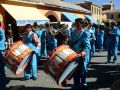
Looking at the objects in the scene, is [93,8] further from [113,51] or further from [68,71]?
[68,71]

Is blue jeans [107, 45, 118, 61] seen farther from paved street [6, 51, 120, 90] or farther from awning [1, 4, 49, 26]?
awning [1, 4, 49, 26]

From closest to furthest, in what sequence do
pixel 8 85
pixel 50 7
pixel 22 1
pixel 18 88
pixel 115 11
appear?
1. pixel 18 88
2. pixel 8 85
3. pixel 22 1
4. pixel 50 7
5. pixel 115 11

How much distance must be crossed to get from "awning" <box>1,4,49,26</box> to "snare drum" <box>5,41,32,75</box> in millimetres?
14643

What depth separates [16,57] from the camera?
9.18 m

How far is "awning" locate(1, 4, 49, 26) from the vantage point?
24.5m

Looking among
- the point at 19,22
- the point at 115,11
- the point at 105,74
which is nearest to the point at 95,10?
the point at 115,11

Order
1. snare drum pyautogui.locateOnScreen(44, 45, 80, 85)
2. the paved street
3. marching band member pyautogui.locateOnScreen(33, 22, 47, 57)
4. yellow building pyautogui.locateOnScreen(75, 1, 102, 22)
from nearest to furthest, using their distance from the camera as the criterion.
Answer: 1. snare drum pyautogui.locateOnScreen(44, 45, 80, 85)
2. the paved street
3. marching band member pyautogui.locateOnScreen(33, 22, 47, 57)
4. yellow building pyautogui.locateOnScreen(75, 1, 102, 22)

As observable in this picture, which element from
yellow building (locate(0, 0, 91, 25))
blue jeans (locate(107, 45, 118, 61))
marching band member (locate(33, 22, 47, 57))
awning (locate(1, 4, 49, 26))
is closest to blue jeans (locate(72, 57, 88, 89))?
blue jeans (locate(107, 45, 118, 61))

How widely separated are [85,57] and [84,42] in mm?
419

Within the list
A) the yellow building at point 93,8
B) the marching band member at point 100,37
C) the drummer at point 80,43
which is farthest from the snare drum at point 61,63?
the yellow building at point 93,8

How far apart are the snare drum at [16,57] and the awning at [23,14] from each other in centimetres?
1464

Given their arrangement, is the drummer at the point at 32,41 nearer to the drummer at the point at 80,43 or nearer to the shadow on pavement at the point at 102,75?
the shadow on pavement at the point at 102,75

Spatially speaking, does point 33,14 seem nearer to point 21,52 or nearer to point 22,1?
point 22,1

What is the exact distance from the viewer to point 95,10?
72.8 meters
